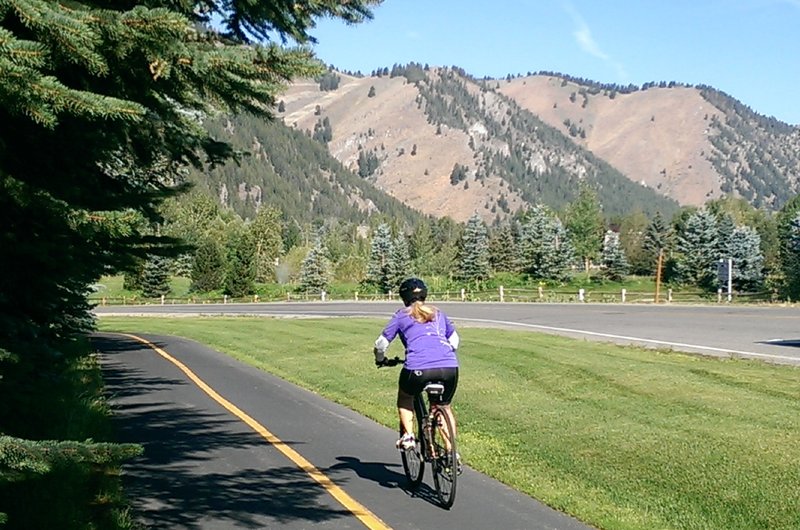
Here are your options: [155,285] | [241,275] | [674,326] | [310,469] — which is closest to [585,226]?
[241,275]

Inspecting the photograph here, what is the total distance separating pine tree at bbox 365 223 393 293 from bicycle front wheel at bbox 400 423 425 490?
84.5m

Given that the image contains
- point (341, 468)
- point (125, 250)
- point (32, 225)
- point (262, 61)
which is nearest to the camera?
point (262, 61)

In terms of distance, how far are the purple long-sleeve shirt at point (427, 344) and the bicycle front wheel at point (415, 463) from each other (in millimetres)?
693

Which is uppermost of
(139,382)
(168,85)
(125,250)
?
(168,85)

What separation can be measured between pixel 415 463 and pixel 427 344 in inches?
46.9

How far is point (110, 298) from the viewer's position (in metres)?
83.4

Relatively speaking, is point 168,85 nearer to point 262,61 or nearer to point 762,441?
point 262,61

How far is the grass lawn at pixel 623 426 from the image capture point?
25.6 feet

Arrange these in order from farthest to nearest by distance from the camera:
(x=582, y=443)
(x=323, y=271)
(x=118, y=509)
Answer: (x=323, y=271) < (x=582, y=443) < (x=118, y=509)

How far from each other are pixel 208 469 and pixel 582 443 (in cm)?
436

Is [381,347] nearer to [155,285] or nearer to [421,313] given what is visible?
[421,313]

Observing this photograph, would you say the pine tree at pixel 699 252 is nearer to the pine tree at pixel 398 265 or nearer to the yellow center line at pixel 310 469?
the pine tree at pixel 398 265

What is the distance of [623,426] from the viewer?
11414 millimetres

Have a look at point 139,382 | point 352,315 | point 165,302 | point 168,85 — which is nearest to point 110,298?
point 165,302
